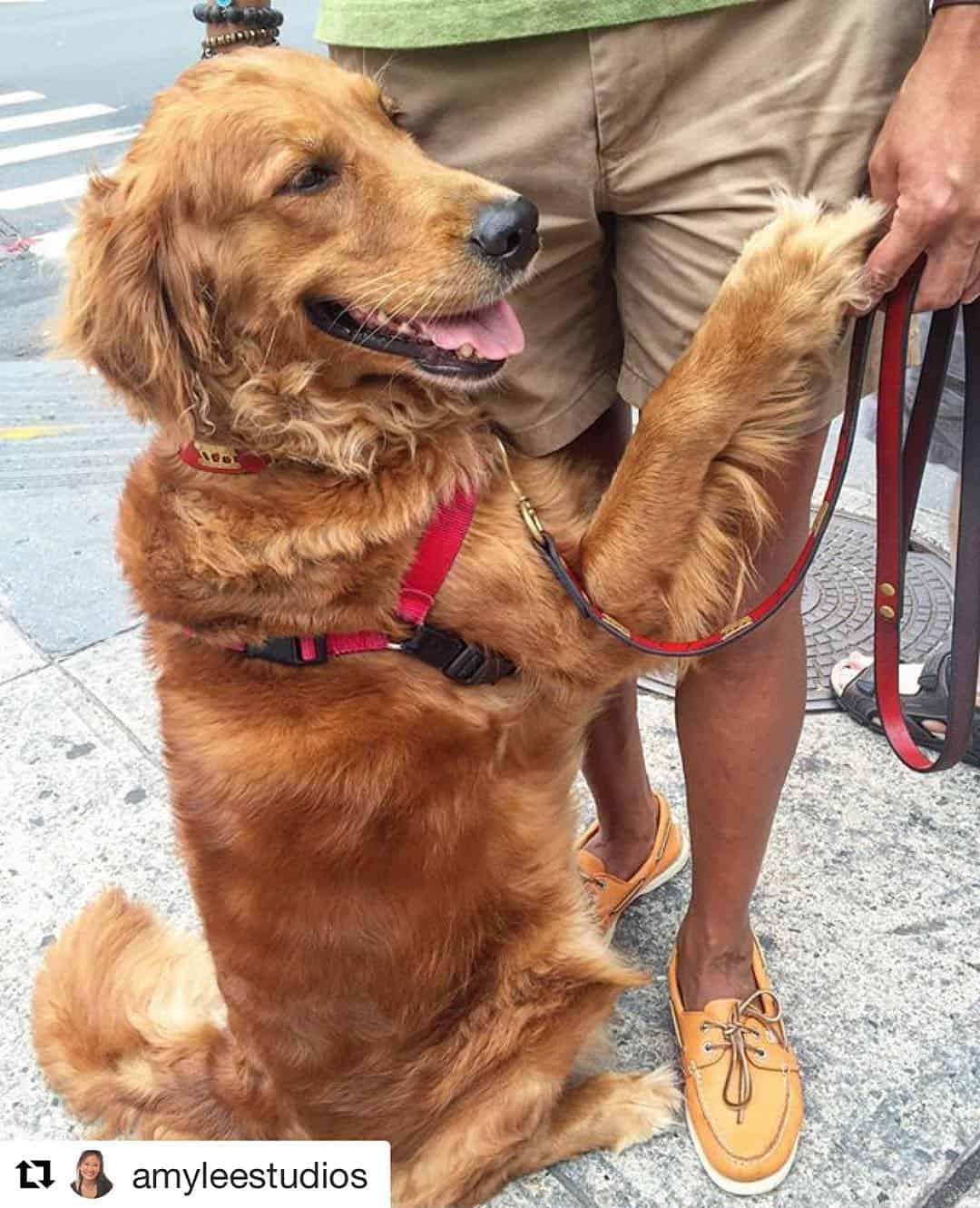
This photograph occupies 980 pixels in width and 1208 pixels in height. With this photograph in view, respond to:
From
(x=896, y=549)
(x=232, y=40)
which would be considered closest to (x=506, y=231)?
(x=232, y=40)

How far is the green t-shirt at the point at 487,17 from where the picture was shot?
164 cm

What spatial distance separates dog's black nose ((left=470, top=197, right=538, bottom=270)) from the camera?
1781 millimetres

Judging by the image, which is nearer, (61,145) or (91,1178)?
(91,1178)

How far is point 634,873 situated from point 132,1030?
3.79 feet

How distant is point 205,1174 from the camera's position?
1.95 metres

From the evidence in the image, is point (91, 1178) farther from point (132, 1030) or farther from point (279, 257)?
point (279, 257)

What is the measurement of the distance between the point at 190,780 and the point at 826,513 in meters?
1.16

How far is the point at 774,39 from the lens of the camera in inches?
64.7

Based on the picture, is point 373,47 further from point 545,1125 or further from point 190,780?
point 545,1125

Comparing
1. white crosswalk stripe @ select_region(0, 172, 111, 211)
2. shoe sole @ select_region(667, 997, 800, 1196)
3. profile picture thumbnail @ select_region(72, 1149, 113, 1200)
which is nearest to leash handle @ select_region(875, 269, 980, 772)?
shoe sole @ select_region(667, 997, 800, 1196)

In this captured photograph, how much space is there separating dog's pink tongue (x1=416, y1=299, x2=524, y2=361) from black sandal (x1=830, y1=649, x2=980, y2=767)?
1.63 metres

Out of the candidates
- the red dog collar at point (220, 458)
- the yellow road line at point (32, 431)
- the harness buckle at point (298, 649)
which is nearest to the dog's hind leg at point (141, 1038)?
the harness buckle at point (298, 649)

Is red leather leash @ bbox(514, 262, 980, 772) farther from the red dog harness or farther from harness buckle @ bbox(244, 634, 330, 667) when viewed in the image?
harness buckle @ bbox(244, 634, 330, 667)

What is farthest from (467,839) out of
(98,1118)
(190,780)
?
(98,1118)
